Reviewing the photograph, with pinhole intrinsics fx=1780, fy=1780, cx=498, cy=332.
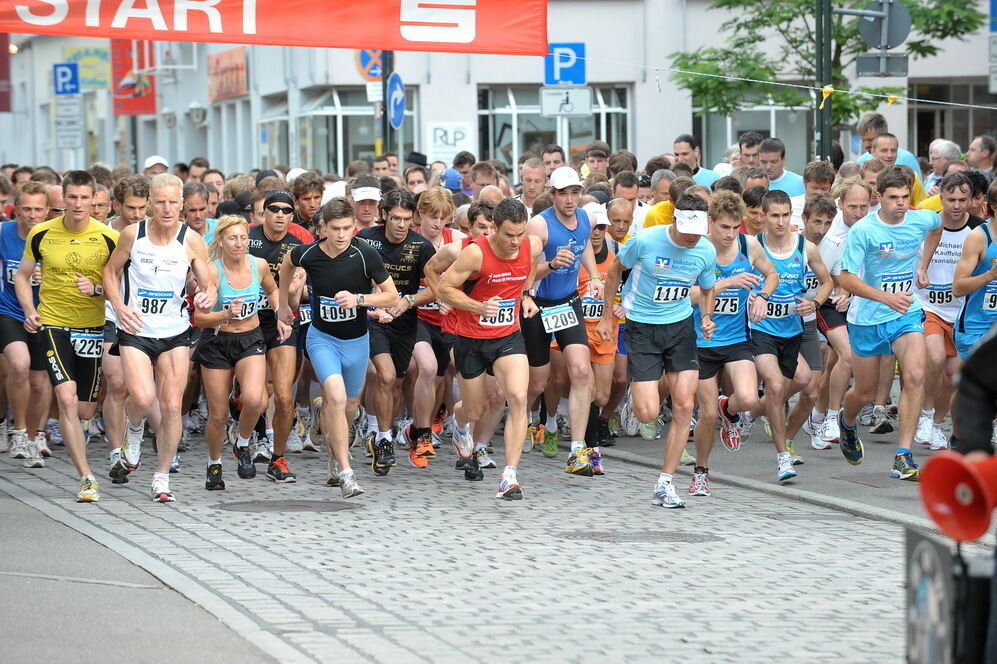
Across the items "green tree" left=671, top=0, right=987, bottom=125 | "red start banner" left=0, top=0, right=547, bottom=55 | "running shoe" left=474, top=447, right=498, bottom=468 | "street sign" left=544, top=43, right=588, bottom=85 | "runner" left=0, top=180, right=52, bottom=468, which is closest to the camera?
"red start banner" left=0, top=0, right=547, bottom=55

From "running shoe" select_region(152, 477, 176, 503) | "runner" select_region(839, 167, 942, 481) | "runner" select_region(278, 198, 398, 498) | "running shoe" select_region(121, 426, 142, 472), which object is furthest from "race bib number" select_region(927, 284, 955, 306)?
"running shoe" select_region(121, 426, 142, 472)

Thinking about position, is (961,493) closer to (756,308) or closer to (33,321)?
(756,308)

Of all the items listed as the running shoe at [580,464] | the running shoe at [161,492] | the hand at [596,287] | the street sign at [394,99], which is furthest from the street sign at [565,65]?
the running shoe at [161,492]

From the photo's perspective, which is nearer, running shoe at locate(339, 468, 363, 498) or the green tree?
running shoe at locate(339, 468, 363, 498)

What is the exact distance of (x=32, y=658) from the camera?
657 cm

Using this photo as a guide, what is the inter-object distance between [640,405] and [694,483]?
0.60m

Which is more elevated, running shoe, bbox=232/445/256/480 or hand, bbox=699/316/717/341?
hand, bbox=699/316/717/341

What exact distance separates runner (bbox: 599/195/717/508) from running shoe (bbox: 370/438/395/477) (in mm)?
1941

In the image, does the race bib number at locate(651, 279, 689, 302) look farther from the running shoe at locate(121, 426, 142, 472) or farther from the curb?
the curb

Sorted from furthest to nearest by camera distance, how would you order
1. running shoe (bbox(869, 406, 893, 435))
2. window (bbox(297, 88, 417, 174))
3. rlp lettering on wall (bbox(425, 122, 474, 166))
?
window (bbox(297, 88, 417, 174)) < rlp lettering on wall (bbox(425, 122, 474, 166)) < running shoe (bbox(869, 406, 893, 435))

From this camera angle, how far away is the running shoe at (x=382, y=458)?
40.2 feet

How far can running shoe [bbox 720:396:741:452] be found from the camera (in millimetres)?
12742

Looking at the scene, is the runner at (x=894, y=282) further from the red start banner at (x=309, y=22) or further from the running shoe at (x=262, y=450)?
the running shoe at (x=262, y=450)

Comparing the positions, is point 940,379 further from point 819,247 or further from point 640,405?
point 640,405
